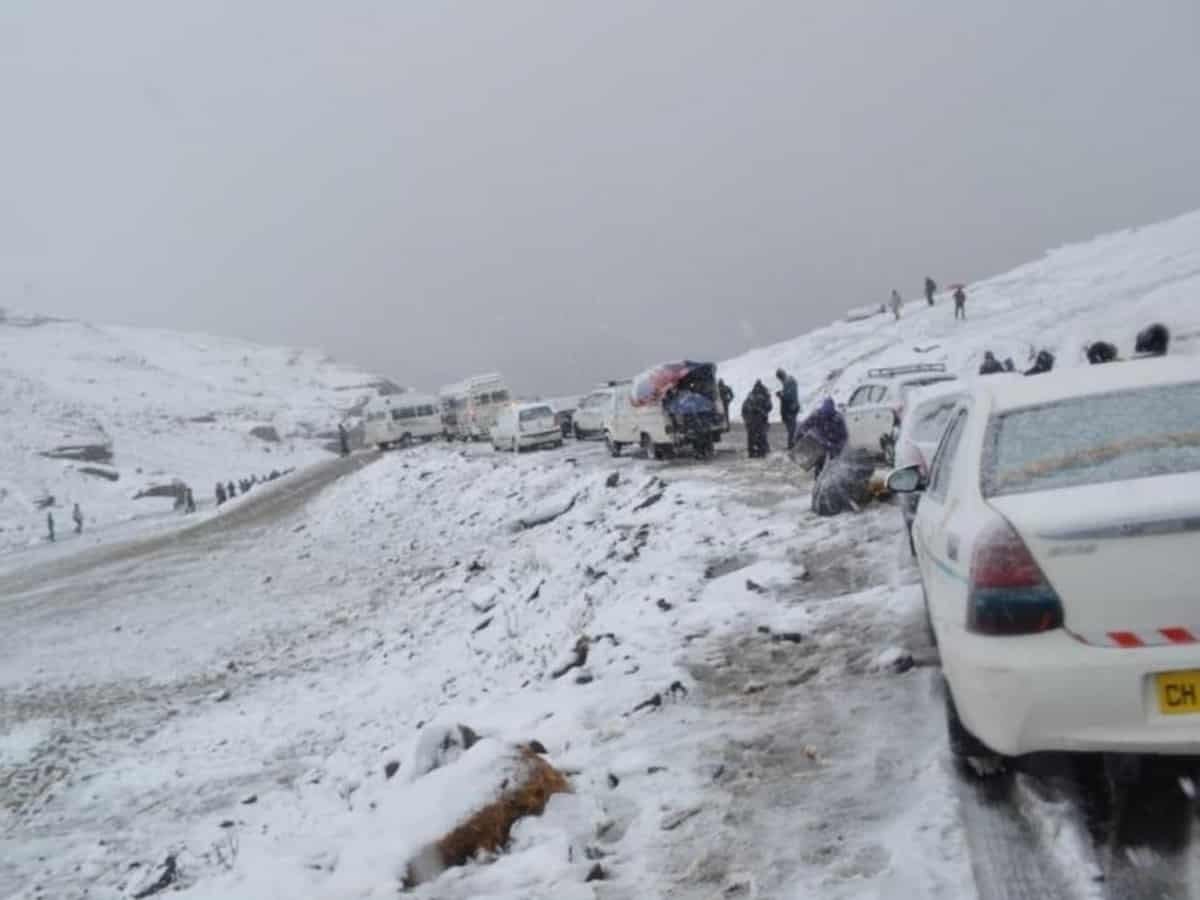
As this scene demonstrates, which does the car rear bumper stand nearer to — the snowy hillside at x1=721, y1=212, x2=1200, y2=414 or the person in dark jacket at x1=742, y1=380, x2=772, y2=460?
the person in dark jacket at x1=742, y1=380, x2=772, y2=460

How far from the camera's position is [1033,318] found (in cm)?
4234

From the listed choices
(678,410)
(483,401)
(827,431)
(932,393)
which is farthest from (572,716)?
(483,401)

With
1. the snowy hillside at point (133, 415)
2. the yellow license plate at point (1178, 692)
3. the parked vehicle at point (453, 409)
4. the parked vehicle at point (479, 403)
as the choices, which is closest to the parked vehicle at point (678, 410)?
the yellow license plate at point (1178, 692)

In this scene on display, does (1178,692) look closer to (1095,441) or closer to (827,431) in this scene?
(1095,441)

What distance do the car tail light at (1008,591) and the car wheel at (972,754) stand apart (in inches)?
34.4

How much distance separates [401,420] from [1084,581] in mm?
48032

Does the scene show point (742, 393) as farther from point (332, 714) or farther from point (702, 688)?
point (702, 688)

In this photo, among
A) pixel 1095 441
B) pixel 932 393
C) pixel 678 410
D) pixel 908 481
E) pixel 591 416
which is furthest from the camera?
pixel 591 416

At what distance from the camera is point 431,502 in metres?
27.8

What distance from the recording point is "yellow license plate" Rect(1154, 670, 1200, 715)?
325 cm

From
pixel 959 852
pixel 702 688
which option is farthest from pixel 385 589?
pixel 959 852

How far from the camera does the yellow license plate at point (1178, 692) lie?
325 centimetres

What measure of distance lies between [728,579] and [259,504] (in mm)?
33118

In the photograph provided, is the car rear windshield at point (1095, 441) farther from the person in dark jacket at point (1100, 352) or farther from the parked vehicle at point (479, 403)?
the parked vehicle at point (479, 403)
